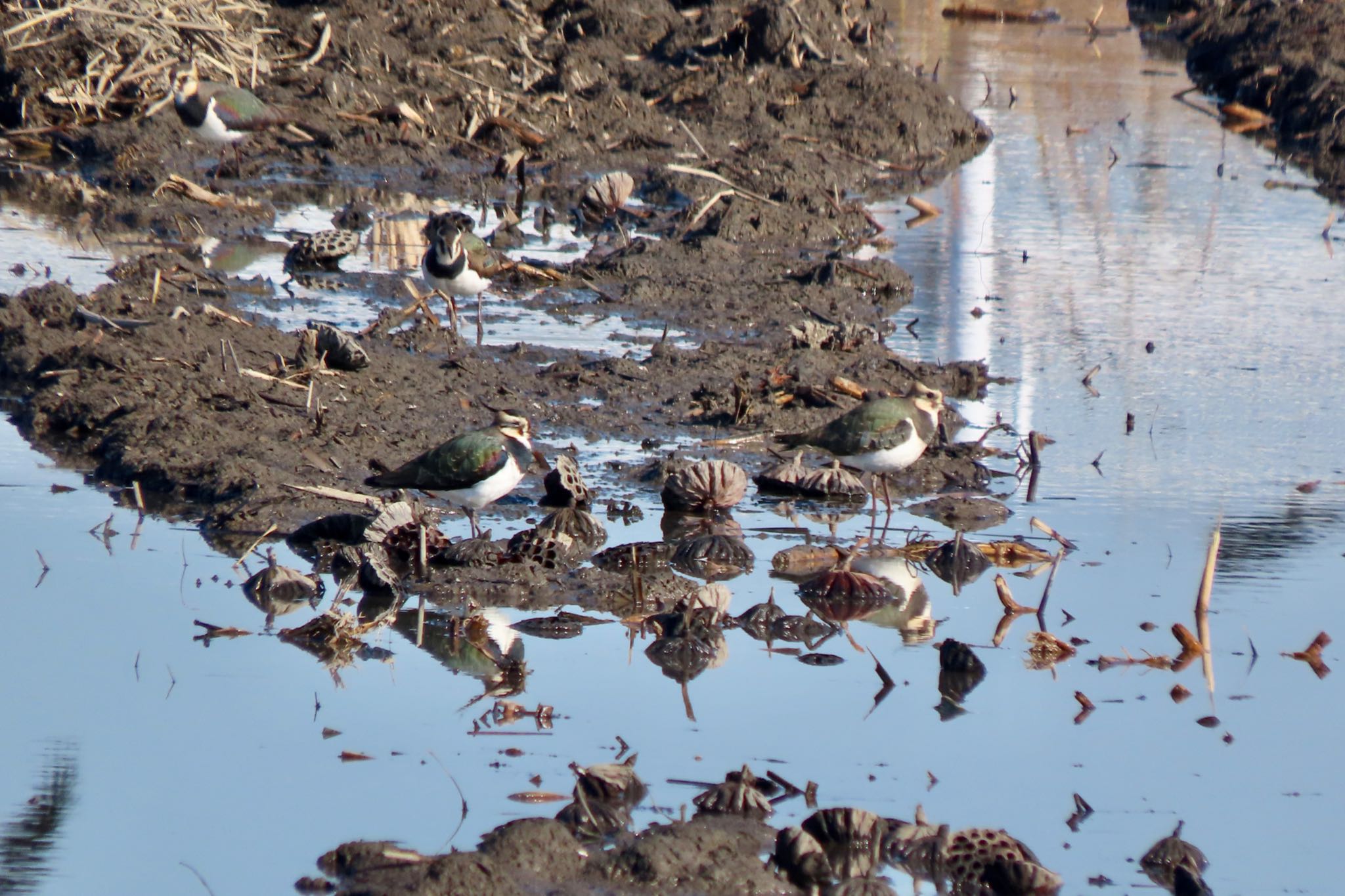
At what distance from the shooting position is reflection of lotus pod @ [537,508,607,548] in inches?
249

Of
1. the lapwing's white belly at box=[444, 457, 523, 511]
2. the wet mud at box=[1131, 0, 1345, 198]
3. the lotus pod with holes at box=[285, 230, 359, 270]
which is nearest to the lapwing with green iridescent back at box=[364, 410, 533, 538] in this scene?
the lapwing's white belly at box=[444, 457, 523, 511]

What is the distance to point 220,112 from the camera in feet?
45.2

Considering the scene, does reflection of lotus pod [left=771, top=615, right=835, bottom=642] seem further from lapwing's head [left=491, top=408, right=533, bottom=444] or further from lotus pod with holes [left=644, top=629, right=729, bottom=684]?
lapwing's head [left=491, top=408, right=533, bottom=444]

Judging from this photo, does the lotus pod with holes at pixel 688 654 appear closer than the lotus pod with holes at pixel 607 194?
Yes

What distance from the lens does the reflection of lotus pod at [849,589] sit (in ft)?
19.6

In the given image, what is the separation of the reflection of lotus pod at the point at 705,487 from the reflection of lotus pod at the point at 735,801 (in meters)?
2.42

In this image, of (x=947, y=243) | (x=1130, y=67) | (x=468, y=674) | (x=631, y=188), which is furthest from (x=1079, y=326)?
(x=1130, y=67)

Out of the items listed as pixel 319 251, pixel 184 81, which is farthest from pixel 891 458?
pixel 184 81

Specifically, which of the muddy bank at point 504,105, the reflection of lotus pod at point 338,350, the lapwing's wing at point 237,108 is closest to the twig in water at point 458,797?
the reflection of lotus pod at point 338,350

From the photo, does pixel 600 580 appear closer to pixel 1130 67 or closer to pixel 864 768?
pixel 864 768

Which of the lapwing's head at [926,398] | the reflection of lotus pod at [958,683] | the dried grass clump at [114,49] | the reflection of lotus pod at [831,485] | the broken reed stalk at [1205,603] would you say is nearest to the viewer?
the reflection of lotus pod at [958,683]

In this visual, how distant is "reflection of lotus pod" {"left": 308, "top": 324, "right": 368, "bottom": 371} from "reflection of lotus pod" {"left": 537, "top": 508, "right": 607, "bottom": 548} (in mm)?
2060

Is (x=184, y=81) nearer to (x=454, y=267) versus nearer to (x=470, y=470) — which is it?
(x=454, y=267)

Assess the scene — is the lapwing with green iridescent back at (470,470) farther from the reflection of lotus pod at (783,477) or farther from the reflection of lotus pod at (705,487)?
the reflection of lotus pod at (783,477)
